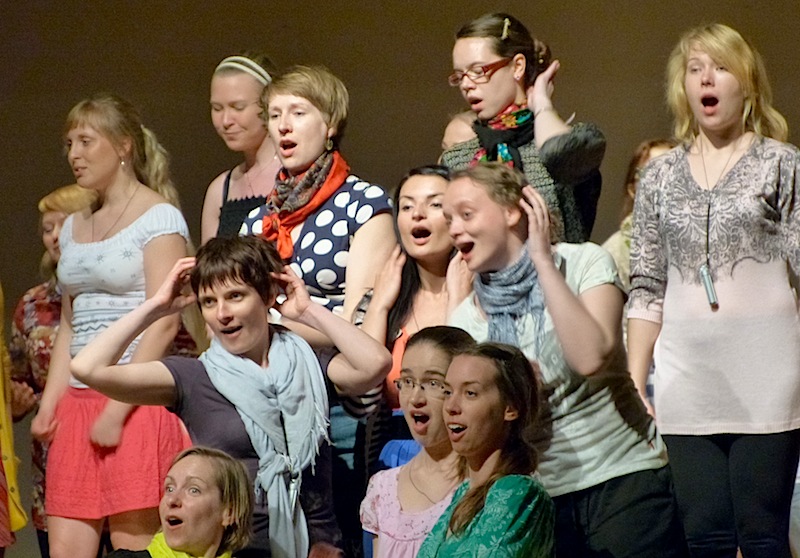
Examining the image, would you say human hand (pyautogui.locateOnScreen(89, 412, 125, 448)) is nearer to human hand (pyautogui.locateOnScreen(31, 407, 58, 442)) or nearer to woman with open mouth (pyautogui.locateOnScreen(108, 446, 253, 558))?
human hand (pyautogui.locateOnScreen(31, 407, 58, 442))

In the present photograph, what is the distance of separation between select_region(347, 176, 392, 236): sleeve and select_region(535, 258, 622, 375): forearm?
0.87 m

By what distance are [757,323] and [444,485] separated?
769 mm

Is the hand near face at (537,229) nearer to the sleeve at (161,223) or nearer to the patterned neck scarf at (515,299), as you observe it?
the patterned neck scarf at (515,299)

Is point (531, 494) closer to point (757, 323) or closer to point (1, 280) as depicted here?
point (757, 323)

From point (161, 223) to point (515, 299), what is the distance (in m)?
1.20

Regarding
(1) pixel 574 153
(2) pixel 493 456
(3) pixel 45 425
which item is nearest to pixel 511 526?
(2) pixel 493 456

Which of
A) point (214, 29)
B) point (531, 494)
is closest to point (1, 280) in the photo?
point (214, 29)

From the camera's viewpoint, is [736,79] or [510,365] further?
[736,79]

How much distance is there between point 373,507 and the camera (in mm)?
2988

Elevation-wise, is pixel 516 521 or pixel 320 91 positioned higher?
pixel 320 91

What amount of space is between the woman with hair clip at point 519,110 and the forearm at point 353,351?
1.65 feet

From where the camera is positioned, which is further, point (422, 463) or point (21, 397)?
point (21, 397)

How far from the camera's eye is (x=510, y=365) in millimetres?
2711

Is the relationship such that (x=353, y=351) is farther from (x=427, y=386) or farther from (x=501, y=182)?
(x=501, y=182)
